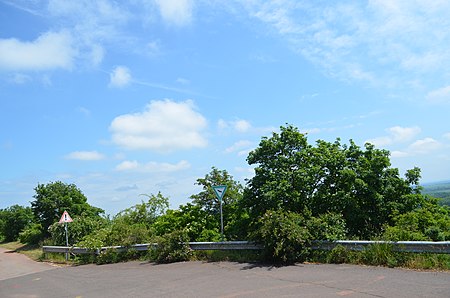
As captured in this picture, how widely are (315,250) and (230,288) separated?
3717mm

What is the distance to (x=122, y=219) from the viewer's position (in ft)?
69.6

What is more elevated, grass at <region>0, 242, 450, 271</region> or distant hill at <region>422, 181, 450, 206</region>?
distant hill at <region>422, 181, 450, 206</region>

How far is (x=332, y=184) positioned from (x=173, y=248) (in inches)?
256

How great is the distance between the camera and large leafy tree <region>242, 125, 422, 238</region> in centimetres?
1312

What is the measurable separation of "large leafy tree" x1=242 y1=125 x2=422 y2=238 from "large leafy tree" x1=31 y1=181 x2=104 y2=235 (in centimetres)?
1844

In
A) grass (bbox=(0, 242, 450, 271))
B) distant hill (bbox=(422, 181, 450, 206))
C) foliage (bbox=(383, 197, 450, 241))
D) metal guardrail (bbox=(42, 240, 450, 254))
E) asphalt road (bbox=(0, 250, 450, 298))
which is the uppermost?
distant hill (bbox=(422, 181, 450, 206))

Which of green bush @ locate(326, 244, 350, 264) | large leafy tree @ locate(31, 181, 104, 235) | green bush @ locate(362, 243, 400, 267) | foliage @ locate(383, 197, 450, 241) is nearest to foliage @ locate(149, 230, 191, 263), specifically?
green bush @ locate(326, 244, 350, 264)

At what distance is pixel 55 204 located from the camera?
93.5ft

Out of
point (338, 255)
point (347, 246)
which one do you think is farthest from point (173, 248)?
point (347, 246)

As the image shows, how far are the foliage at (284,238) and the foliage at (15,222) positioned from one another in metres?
34.1

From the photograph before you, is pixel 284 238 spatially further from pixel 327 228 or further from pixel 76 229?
pixel 76 229

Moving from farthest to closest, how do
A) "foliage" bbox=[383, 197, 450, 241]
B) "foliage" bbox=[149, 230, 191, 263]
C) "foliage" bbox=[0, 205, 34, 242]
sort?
"foliage" bbox=[0, 205, 34, 242], "foliage" bbox=[149, 230, 191, 263], "foliage" bbox=[383, 197, 450, 241]

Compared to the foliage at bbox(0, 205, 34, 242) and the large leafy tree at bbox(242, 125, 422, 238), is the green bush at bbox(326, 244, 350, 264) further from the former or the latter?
the foliage at bbox(0, 205, 34, 242)

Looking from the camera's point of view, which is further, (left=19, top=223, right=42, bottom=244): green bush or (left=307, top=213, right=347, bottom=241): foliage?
(left=19, top=223, right=42, bottom=244): green bush
